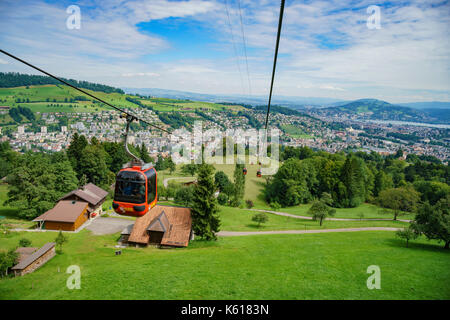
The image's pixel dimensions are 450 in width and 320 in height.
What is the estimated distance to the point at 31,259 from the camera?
20578mm

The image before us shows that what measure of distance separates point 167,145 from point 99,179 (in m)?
55.5

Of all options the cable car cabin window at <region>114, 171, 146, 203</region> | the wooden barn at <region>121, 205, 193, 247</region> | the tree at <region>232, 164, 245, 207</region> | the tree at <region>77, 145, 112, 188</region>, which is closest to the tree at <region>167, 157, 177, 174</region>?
the tree at <region>77, 145, 112, 188</region>

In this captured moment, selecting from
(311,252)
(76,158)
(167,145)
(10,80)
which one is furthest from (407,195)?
(10,80)

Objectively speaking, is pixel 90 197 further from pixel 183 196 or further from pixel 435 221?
pixel 435 221

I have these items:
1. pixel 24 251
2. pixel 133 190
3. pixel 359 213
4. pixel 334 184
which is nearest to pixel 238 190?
pixel 334 184

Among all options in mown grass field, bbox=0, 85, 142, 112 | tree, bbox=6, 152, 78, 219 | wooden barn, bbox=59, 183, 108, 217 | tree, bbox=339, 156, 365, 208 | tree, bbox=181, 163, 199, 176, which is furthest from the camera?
mown grass field, bbox=0, 85, 142, 112


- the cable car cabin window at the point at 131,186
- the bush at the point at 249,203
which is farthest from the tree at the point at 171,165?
the cable car cabin window at the point at 131,186

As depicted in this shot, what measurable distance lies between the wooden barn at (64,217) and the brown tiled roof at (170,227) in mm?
10813

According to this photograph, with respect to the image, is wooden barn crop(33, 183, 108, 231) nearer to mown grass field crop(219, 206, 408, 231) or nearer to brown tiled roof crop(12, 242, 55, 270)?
brown tiled roof crop(12, 242, 55, 270)

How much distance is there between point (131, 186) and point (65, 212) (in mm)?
30034

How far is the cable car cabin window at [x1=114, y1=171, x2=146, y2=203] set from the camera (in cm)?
1020

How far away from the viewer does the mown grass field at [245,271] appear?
48.8 feet

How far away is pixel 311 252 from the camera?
23.6 m

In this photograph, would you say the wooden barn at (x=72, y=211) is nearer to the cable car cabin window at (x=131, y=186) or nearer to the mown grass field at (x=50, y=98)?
the cable car cabin window at (x=131, y=186)
